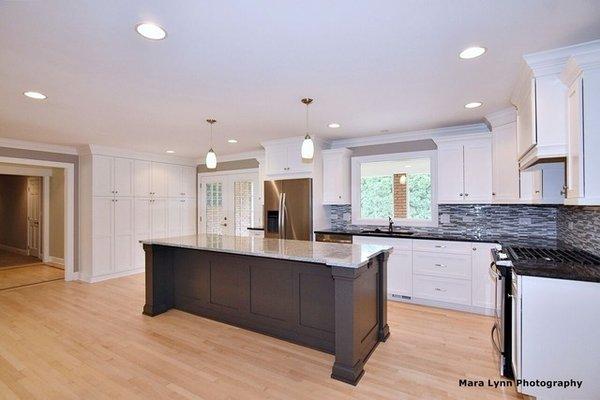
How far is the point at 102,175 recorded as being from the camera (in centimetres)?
551

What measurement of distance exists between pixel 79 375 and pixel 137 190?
4147 mm

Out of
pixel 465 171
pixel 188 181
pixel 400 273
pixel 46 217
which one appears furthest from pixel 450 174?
pixel 46 217

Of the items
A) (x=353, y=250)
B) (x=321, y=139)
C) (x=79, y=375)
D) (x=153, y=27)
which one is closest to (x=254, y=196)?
(x=321, y=139)

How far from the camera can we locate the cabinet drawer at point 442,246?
3.80m

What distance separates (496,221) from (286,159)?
3.09 meters

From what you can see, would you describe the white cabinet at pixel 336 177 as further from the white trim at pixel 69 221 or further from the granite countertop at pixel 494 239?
the white trim at pixel 69 221

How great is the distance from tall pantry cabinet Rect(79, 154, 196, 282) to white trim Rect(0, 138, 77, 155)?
0.25m

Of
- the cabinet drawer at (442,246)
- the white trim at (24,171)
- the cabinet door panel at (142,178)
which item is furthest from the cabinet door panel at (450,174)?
the white trim at (24,171)

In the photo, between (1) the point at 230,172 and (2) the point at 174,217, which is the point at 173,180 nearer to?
(2) the point at 174,217

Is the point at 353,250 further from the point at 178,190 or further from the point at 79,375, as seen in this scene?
the point at 178,190

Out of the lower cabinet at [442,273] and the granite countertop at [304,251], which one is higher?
the granite countertop at [304,251]

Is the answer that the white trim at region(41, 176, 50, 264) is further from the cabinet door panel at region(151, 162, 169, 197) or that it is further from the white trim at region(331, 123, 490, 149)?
the white trim at region(331, 123, 490, 149)

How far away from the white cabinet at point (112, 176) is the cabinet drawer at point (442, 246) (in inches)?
203

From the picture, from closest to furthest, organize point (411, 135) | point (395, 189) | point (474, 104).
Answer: point (474, 104) < point (411, 135) < point (395, 189)
